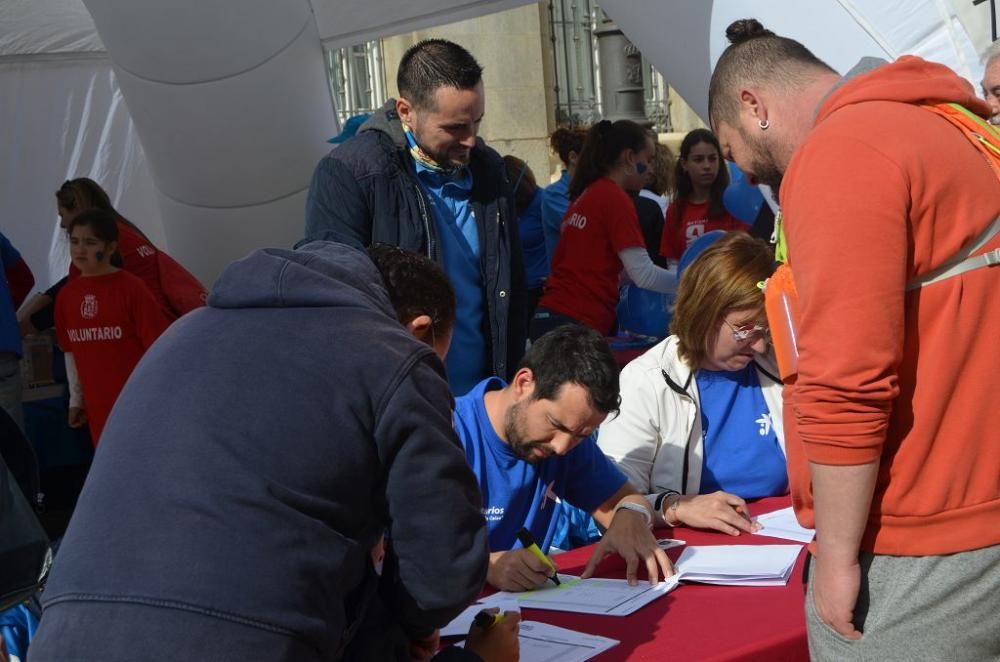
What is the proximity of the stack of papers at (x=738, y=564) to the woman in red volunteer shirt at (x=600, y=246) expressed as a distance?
2110 millimetres

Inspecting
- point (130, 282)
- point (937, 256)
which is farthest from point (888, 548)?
point (130, 282)

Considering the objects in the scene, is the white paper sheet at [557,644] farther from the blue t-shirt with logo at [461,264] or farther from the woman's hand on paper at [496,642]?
the blue t-shirt with logo at [461,264]

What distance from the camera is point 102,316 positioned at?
4430 millimetres

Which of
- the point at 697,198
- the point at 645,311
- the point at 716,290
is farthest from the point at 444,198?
the point at 697,198

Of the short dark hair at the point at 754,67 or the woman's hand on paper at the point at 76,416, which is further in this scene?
the woman's hand on paper at the point at 76,416

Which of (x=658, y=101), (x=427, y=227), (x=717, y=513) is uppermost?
(x=427, y=227)

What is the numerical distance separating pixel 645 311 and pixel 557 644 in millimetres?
2882

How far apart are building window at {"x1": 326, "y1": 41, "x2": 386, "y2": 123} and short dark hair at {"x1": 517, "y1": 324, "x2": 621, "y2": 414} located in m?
10.1

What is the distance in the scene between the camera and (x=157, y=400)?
4.40 ft

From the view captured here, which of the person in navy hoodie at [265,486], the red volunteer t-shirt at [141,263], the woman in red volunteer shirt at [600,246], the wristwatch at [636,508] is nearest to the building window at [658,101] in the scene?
the woman in red volunteer shirt at [600,246]

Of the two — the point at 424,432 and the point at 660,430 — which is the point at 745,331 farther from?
the point at 424,432

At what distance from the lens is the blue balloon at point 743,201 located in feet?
16.6

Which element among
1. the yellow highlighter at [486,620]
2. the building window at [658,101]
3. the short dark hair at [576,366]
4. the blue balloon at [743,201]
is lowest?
the building window at [658,101]

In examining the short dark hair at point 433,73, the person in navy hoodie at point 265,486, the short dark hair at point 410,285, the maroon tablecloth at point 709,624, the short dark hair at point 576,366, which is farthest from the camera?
the short dark hair at point 433,73
